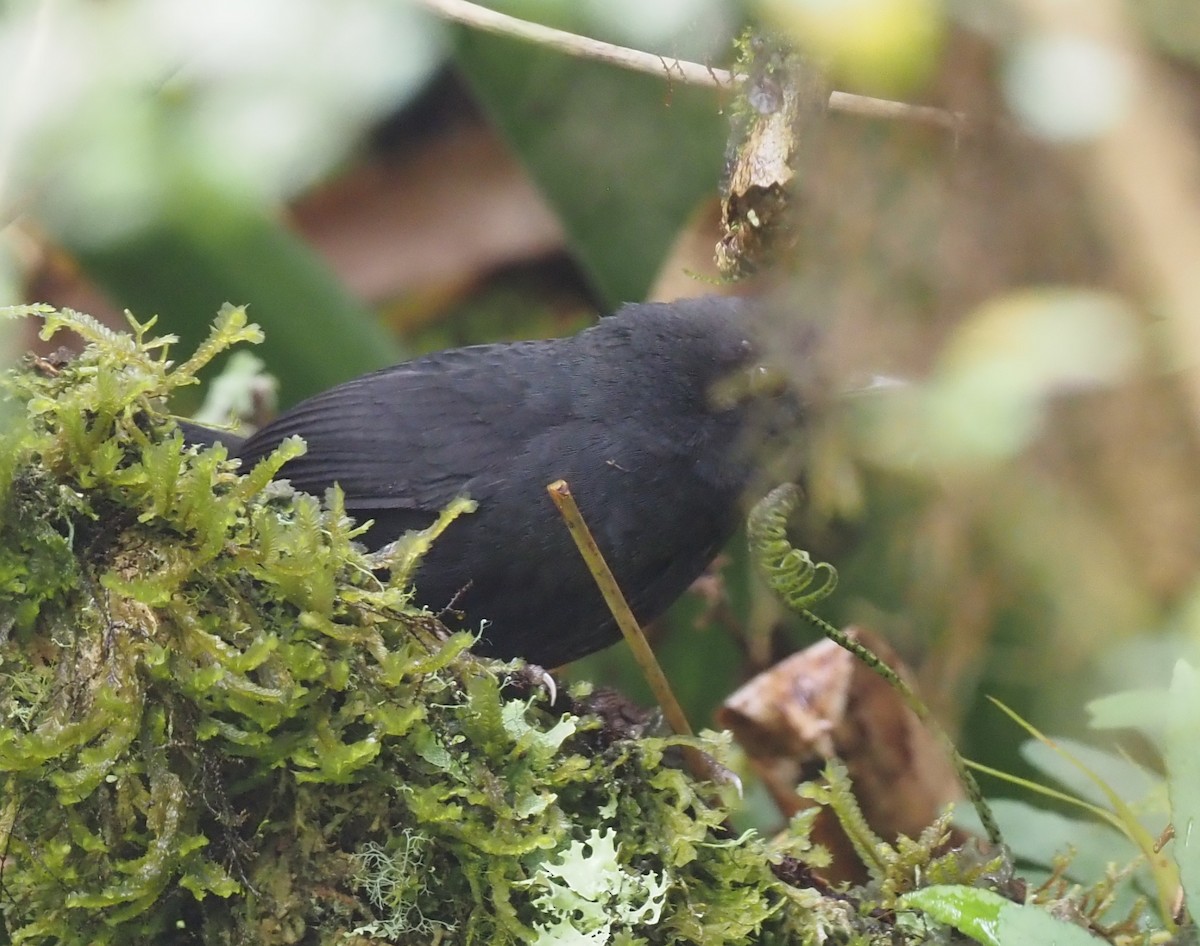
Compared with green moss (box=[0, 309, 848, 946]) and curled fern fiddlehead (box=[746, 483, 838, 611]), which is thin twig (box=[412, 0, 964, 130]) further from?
green moss (box=[0, 309, 848, 946])

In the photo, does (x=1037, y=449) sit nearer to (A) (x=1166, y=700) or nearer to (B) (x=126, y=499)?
(A) (x=1166, y=700)

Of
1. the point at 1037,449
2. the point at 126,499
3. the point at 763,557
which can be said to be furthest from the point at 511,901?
the point at 1037,449

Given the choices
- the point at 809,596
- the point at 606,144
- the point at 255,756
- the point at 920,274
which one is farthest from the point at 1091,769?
the point at 606,144

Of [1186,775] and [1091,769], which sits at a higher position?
[1186,775]

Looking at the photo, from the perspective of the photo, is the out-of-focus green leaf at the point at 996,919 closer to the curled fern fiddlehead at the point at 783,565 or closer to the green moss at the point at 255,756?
the green moss at the point at 255,756

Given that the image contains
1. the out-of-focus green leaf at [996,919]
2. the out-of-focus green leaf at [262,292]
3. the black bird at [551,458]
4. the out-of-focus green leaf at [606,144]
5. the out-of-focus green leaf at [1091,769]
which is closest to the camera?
the out-of-focus green leaf at [996,919]

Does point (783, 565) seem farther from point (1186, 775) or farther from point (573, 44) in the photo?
point (573, 44)

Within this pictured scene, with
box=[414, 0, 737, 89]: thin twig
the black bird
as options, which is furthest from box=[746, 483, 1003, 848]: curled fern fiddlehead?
box=[414, 0, 737, 89]: thin twig

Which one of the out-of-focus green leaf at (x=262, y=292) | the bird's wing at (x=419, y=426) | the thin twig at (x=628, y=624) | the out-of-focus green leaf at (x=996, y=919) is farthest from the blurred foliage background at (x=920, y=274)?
the out-of-focus green leaf at (x=996, y=919)
